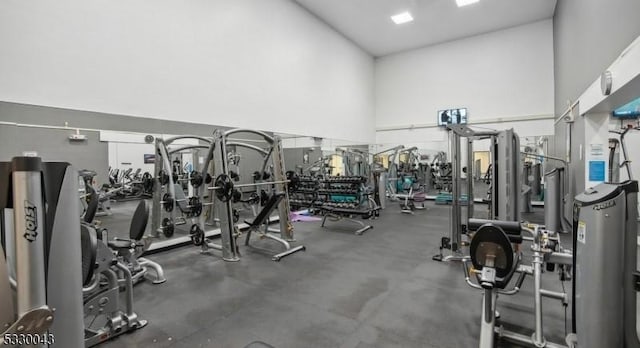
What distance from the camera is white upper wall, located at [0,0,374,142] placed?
→ 3666mm

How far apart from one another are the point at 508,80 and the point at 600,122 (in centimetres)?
554

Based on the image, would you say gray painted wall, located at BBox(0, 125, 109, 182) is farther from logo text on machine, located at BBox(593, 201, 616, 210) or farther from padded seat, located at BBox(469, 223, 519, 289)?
logo text on machine, located at BBox(593, 201, 616, 210)

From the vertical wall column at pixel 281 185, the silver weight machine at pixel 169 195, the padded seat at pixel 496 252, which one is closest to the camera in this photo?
the padded seat at pixel 496 252

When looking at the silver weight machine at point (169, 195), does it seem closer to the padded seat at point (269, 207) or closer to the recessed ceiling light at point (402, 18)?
the padded seat at point (269, 207)

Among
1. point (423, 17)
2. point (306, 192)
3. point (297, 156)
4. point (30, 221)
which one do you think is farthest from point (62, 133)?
point (423, 17)

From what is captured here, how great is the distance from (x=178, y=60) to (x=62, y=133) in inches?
86.5

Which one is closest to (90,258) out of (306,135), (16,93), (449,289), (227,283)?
(227,283)

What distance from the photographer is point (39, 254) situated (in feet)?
2.98

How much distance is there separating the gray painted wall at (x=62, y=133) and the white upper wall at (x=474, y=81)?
29.2 feet

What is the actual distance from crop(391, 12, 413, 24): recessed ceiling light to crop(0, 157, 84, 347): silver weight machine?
30.4ft

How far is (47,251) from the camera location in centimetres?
99

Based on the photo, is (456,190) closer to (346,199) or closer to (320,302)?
(320,302)

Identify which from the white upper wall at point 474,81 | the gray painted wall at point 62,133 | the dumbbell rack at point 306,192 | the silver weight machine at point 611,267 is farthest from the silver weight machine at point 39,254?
the white upper wall at point 474,81

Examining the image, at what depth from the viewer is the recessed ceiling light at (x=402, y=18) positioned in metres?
8.50
